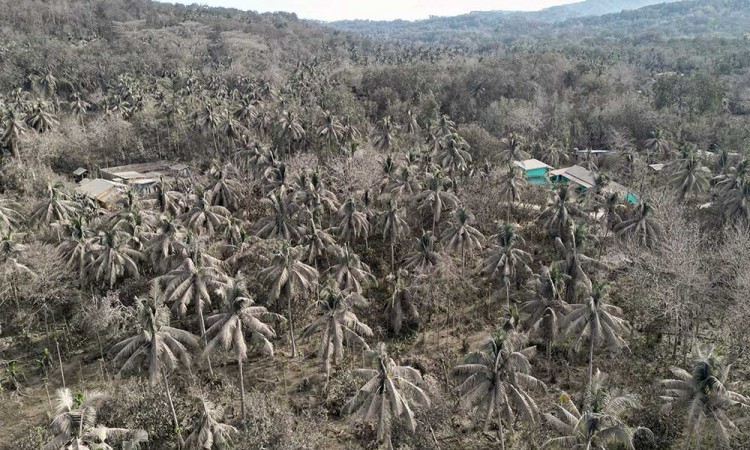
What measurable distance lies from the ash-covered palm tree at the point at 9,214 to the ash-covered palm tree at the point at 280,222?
69.3ft

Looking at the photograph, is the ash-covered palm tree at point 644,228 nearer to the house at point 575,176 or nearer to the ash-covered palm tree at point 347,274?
the ash-covered palm tree at point 347,274

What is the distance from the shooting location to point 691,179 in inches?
1957

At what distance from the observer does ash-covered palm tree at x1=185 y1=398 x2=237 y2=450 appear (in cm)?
2722

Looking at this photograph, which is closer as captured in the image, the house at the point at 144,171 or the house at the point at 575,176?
the house at the point at 575,176

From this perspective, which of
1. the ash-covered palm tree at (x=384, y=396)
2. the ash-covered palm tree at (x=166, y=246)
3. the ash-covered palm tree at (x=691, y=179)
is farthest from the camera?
the ash-covered palm tree at (x=691, y=179)

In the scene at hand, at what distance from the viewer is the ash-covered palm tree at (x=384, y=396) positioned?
24.9m

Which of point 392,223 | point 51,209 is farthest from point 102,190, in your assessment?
point 392,223

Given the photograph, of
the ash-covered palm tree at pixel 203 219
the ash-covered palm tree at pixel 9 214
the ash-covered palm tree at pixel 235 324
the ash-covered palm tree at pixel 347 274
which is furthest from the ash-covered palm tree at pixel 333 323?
the ash-covered palm tree at pixel 9 214

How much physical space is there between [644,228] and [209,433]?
33311 mm

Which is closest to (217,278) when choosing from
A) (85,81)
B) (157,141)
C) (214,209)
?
(214,209)

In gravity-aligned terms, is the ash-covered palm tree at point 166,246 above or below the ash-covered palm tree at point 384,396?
above

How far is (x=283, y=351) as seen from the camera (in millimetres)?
38594

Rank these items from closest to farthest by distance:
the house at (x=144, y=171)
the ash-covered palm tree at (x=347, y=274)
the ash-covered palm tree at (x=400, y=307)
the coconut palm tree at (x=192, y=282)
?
the coconut palm tree at (x=192, y=282)
the ash-covered palm tree at (x=347, y=274)
the ash-covered palm tree at (x=400, y=307)
the house at (x=144, y=171)

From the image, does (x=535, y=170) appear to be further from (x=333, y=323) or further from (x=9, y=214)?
(x=9, y=214)
